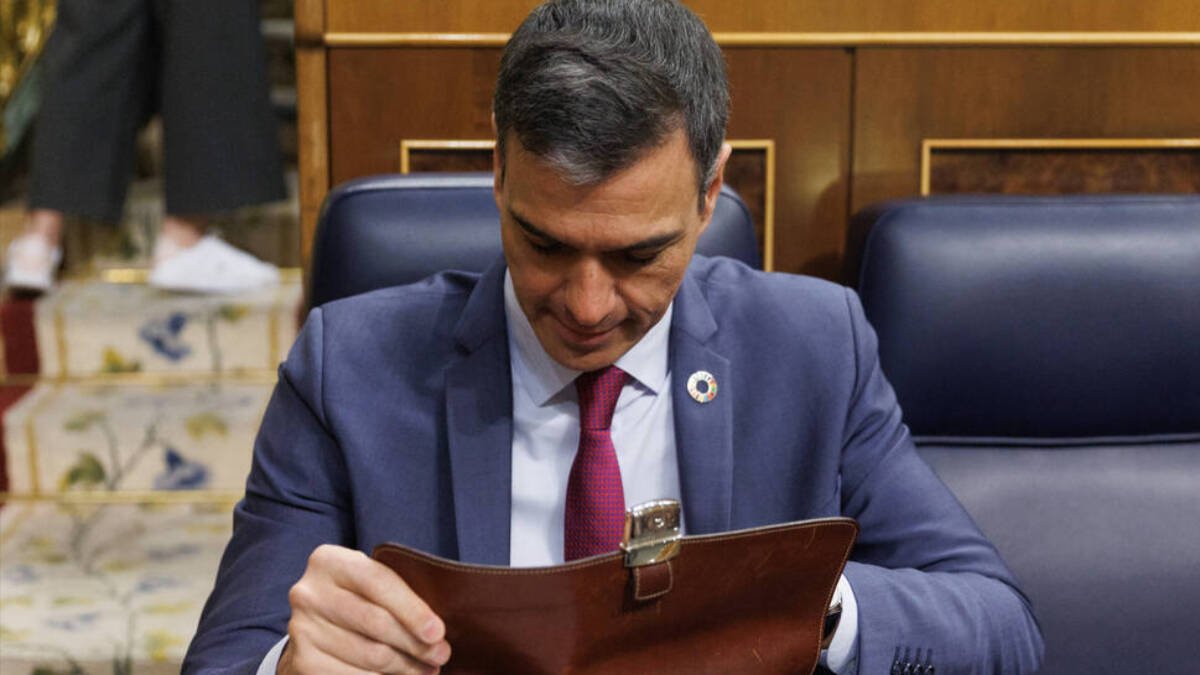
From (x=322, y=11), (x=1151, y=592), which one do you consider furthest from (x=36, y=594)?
(x=1151, y=592)

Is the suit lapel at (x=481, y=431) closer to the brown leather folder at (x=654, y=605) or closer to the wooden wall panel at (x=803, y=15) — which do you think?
the brown leather folder at (x=654, y=605)

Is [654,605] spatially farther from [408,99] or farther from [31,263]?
[31,263]

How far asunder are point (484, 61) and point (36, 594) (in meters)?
1.13

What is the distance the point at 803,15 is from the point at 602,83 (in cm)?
88

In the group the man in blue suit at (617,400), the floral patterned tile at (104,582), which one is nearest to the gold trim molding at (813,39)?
the man in blue suit at (617,400)

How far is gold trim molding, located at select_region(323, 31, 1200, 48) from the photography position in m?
1.88

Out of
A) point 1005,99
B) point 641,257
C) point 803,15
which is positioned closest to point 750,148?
point 803,15

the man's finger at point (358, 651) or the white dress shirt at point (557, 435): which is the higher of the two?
the white dress shirt at point (557, 435)

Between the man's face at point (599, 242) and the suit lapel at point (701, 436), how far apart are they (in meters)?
0.11

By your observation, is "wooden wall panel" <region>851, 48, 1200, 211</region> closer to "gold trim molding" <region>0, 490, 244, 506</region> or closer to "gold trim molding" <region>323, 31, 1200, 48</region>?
"gold trim molding" <region>323, 31, 1200, 48</region>

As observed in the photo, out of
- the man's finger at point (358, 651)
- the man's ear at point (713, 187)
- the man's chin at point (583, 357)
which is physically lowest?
the man's finger at point (358, 651)

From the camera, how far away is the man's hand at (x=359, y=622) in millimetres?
943

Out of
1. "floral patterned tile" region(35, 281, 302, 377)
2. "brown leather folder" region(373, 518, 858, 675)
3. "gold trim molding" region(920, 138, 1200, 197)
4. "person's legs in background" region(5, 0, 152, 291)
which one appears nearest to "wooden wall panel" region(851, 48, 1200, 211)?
"gold trim molding" region(920, 138, 1200, 197)

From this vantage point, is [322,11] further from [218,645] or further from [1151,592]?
[1151,592]
